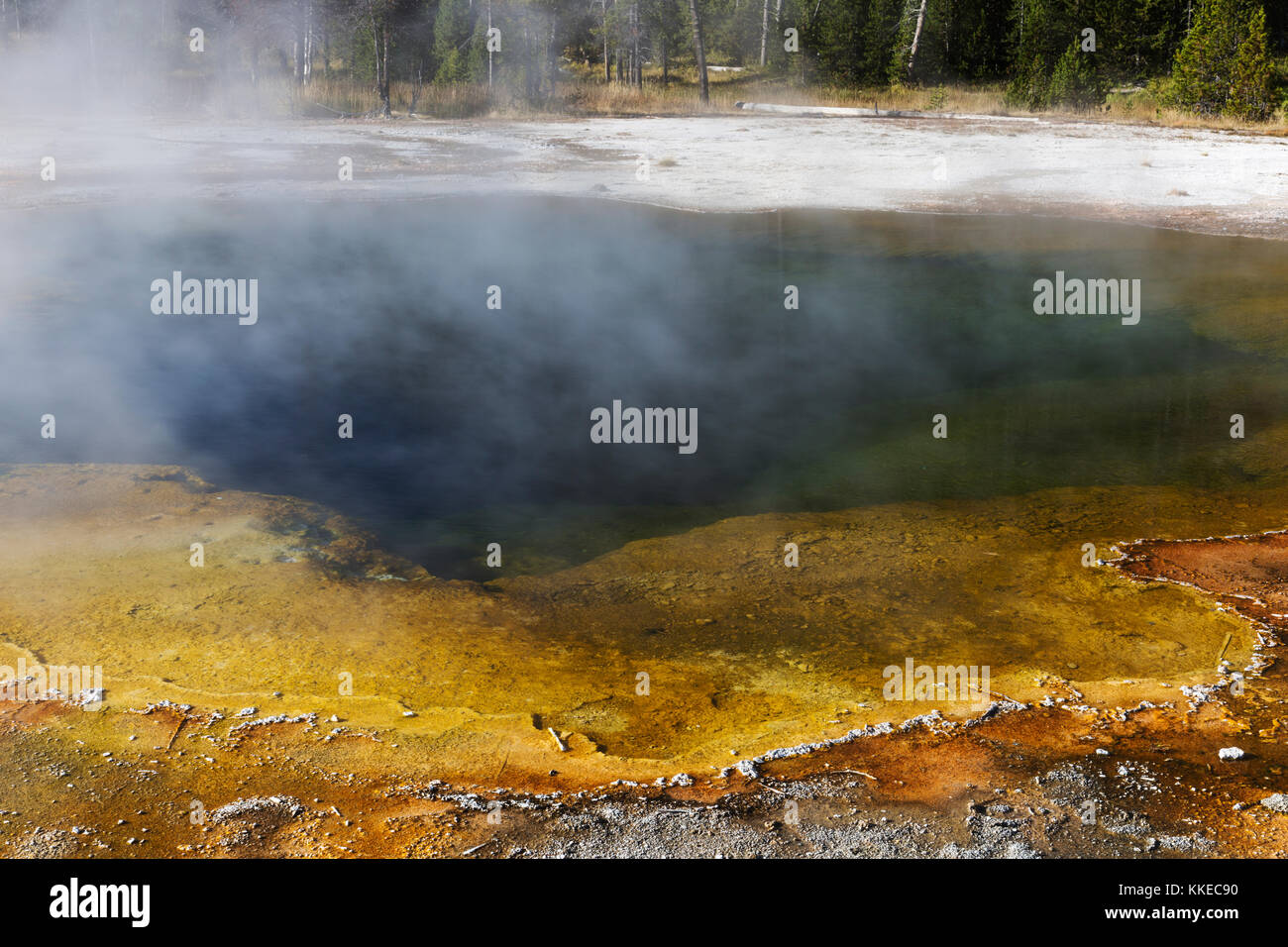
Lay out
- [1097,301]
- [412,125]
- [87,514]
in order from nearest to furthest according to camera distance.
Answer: [87,514] → [1097,301] → [412,125]

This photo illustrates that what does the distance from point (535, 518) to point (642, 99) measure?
1921cm

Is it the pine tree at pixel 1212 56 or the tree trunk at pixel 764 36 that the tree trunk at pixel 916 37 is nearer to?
the tree trunk at pixel 764 36

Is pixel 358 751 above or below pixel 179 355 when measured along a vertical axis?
below

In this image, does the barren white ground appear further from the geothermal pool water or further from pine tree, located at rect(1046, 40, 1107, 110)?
the geothermal pool water

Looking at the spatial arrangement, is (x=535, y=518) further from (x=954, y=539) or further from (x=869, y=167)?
(x=869, y=167)

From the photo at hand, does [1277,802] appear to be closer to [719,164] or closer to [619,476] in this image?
[619,476]

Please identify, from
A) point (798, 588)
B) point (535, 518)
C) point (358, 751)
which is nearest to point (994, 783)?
point (798, 588)

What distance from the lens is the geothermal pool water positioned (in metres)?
3.83

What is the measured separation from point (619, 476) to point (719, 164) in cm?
1050

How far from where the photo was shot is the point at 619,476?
5.78 meters

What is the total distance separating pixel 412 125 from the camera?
1967 centimetres

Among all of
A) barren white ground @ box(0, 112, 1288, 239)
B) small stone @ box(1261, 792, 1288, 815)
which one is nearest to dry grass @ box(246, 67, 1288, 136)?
barren white ground @ box(0, 112, 1288, 239)

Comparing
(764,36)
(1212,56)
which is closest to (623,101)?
(764,36)

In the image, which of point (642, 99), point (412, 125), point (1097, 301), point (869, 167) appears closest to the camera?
point (1097, 301)
